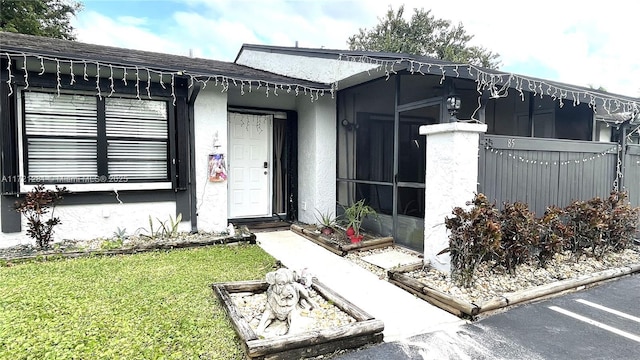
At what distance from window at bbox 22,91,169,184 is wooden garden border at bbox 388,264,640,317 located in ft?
13.0

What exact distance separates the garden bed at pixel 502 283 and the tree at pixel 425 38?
21.2m

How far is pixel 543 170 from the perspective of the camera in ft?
15.5

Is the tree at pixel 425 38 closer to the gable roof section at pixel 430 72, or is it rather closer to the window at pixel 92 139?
the gable roof section at pixel 430 72

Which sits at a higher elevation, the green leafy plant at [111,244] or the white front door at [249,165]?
the white front door at [249,165]

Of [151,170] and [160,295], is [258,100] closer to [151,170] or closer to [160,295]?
[151,170]

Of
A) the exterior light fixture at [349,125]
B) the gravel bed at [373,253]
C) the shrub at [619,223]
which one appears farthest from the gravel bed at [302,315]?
the shrub at [619,223]

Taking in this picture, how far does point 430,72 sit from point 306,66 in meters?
3.41

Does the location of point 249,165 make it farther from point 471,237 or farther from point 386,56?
point 471,237

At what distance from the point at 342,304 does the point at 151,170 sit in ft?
13.1

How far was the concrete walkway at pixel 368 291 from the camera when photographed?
2.93 metres

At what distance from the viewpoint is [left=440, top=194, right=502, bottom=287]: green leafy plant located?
342 cm

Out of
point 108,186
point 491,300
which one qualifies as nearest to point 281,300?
point 491,300

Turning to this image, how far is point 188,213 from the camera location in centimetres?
572

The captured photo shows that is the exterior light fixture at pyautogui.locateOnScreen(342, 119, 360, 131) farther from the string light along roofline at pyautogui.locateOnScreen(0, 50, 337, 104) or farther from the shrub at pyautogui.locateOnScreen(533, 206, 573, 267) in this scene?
the shrub at pyautogui.locateOnScreen(533, 206, 573, 267)
